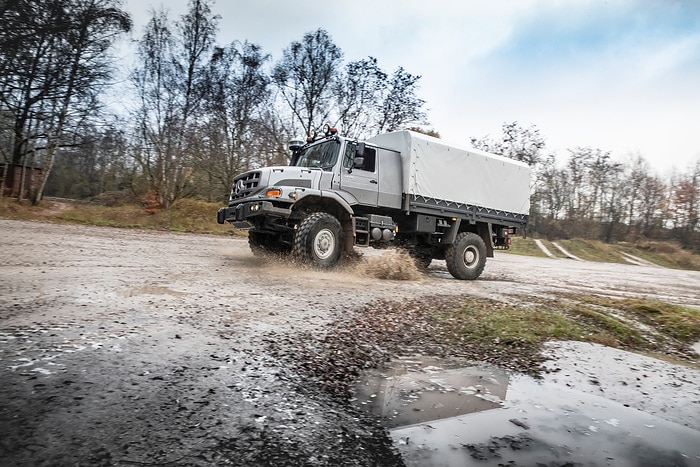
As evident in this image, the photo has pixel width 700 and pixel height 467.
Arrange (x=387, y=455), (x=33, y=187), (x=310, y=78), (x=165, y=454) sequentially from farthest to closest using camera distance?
(x=310, y=78) → (x=33, y=187) → (x=387, y=455) → (x=165, y=454)

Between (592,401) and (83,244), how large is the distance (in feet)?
34.4

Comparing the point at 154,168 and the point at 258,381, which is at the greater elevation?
the point at 154,168

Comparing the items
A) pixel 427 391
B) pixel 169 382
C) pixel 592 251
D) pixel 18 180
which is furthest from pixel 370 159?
pixel 592 251

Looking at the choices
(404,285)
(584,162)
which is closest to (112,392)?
(404,285)

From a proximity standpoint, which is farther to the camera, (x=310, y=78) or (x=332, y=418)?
(x=310, y=78)

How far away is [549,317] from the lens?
17.7 ft

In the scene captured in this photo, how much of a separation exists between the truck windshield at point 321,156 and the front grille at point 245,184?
1.45 meters

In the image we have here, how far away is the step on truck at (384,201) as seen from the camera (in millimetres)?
8414

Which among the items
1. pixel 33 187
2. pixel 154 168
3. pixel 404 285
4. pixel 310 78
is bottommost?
pixel 404 285

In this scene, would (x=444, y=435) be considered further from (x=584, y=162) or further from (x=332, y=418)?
(x=584, y=162)

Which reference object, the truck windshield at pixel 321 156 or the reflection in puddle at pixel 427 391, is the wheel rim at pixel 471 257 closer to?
the truck windshield at pixel 321 156

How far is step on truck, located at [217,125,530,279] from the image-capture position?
8414mm

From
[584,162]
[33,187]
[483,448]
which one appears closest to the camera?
[483,448]

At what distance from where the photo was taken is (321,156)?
9.46 metres
